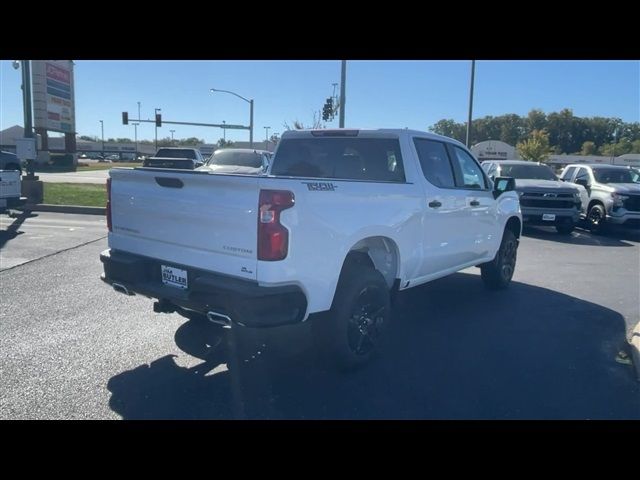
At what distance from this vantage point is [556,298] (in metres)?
7.36

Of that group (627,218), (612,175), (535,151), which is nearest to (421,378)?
(627,218)

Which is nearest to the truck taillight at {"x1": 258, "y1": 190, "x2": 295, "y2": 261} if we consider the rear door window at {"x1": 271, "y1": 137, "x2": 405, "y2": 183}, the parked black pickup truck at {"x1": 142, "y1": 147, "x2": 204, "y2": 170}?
the rear door window at {"x1": 271, "y1": 137, "x2": 405, "y2": 183}

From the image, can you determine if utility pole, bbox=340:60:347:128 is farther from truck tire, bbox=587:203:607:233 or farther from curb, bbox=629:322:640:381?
Result: curb, bbox=629:322:640:381

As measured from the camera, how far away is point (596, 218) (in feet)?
47.6

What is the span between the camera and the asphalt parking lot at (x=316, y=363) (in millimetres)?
3920

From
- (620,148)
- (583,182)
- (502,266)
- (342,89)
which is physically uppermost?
(620,148)

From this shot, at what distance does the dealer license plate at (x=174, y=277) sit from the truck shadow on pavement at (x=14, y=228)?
7106mm

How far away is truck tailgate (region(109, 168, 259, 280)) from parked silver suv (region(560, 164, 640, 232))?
42.0 feet

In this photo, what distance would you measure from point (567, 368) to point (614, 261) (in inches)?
265

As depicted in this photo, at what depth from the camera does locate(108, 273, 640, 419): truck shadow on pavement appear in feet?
12.8

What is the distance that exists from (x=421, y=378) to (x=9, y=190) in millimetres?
12013

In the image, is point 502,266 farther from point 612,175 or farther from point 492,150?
point 492,150
